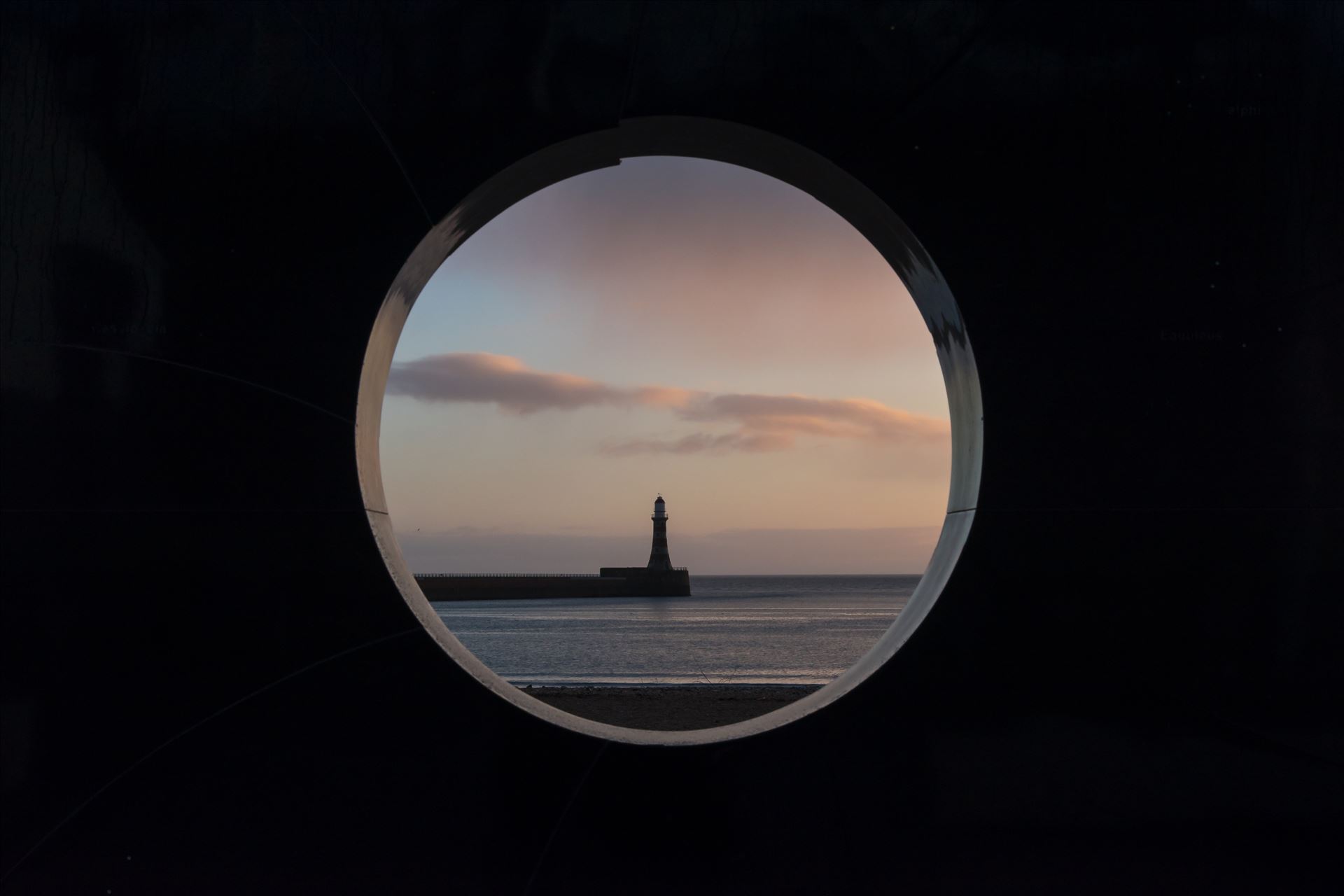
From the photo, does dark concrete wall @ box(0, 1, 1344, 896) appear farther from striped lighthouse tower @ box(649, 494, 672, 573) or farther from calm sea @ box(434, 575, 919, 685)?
striped lighthouse tower @ box(649, 494, 672, 573)

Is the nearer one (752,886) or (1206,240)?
(752,886)

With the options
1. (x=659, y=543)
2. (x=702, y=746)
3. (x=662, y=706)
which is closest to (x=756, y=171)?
(x=702, y=746)

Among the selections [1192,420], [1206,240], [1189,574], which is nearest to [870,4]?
[1206,240]

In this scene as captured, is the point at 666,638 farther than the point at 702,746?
Yes

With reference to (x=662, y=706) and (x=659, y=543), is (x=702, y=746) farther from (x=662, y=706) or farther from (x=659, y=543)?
(x=659, y=543)

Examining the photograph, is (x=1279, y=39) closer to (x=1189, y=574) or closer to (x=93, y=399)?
(x=1189, y=574)

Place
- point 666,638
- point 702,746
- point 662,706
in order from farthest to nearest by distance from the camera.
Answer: point 666,638 < point 662,706 < point 702,746
